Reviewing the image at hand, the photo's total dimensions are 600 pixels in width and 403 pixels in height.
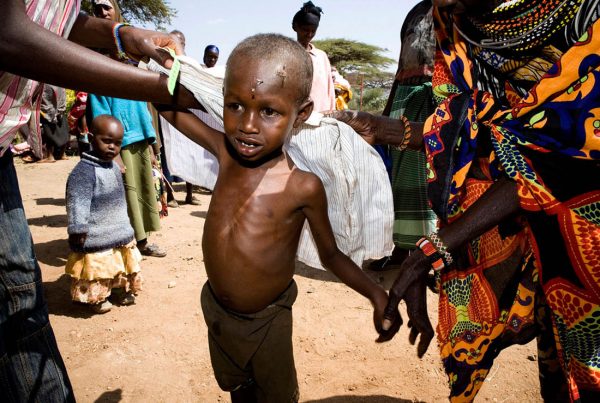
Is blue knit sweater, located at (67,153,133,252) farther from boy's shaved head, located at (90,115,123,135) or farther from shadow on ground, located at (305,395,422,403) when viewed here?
shadow on ground, located at (305,395,422,403)

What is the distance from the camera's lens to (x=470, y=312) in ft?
A: 5.60

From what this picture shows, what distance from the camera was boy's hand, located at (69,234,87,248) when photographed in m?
3.06

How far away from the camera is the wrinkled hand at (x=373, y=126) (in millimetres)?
1860

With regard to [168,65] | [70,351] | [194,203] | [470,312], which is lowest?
[70,351]

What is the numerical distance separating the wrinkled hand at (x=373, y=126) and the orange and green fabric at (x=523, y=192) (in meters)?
Answer: 0.23

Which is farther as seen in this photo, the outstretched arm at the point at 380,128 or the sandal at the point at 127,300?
Answer: the sandal at the point at 127,300

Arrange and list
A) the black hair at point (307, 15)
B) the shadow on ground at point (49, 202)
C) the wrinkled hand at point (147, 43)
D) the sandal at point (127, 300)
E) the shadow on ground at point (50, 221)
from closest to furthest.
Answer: the wrinkled hand at point (147, 43)
the sandal at point (127, 300)
the black hair at point (307, 15)
the shadow on ground at point (50, 221)
the shadow on ground at point (49, 202)

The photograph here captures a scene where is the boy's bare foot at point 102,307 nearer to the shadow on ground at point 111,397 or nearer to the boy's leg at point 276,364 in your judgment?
the shadow on ground at point 111,397

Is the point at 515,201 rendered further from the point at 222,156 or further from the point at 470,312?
the point at 222,156

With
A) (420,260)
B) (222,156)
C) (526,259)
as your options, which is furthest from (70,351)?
(526,259)

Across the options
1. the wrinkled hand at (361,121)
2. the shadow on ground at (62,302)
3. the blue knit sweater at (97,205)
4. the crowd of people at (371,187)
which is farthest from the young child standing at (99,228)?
the wrinkled hand at (361,121)

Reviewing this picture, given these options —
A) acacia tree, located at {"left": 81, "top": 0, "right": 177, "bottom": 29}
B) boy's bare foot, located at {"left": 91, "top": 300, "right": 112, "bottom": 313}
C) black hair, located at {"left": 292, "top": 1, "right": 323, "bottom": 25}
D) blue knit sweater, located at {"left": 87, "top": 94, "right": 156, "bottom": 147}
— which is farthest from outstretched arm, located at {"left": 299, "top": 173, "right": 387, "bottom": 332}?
acacia tree, located at {"left": 81, "top": 0, "right": 177, "bottom": 29}

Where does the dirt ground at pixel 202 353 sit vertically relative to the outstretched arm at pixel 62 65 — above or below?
below

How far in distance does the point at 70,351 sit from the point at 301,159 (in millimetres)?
2130
